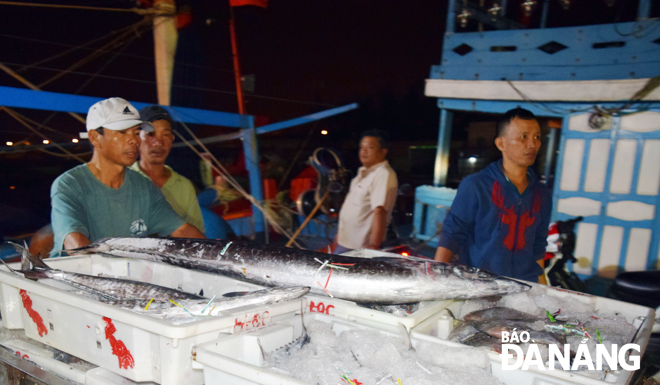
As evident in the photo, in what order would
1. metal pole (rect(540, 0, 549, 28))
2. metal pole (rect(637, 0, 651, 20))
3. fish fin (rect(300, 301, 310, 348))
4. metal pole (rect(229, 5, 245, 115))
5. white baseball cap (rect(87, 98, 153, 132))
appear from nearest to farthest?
fish fin (rect(300, 301, 310, 348)), white baseball cap (rect(87, 98, 153, 132)), metal pole (rect(637, 0, 651, 20)), metal pole (rect(540, 0, 549, 28)), metal pole (rect(229, 5, 245, 115))

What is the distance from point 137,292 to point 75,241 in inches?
30.9

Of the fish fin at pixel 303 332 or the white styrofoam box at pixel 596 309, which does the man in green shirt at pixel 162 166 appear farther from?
the white styrofoam box at pixel 596 309

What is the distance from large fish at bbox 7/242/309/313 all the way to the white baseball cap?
0.99m

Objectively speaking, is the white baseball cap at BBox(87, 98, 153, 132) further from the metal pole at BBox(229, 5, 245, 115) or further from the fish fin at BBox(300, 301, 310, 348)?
the metal pole at BBox(229, 5, 245, 115)

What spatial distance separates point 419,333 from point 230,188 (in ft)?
19.1

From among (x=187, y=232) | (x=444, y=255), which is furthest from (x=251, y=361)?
(x=187, y=232)

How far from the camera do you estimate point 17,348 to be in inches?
67.5

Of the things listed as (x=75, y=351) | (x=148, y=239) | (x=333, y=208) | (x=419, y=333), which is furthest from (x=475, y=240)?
(x=333, y=208)

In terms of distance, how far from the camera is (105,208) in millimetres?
2578

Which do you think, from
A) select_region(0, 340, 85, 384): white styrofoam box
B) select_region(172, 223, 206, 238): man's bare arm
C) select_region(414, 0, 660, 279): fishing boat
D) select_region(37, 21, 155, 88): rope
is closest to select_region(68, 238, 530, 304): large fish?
select_region(0, 340, 85, 384): white styrofoam box

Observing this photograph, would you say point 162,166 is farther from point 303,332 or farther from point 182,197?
point 303,332

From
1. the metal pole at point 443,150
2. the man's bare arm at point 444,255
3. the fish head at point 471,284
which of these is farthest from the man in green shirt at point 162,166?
the metal pole at point 443,150

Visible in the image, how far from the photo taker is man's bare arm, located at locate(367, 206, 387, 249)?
3402 mm

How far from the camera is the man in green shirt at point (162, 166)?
3.44 m
